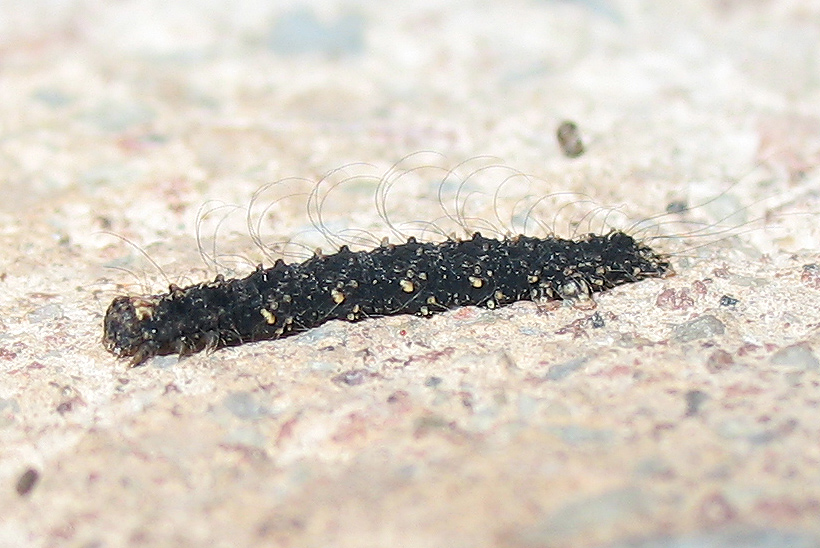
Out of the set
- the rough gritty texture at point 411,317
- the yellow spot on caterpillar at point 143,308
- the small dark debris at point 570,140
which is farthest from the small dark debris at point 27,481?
the small dark debris at point 570,140

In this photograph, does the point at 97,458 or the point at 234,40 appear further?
the point at 234,40

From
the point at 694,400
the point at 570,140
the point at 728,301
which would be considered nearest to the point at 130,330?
the point at 694,400

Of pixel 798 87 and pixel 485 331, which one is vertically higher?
pixel 798 87

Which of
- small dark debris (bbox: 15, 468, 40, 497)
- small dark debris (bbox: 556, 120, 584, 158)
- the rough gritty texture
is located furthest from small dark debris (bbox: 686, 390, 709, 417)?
small dark debris (bbox: 15, 468, 40, 497)

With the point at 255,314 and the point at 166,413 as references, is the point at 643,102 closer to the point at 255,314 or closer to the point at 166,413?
the point at 255,314

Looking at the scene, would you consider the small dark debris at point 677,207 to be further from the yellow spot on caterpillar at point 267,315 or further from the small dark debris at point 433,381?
the yellow spot on caterpillar at point 267,315

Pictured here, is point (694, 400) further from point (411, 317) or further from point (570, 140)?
point (570, 140)

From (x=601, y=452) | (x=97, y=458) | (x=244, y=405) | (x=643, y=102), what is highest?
(x=643, y=102)

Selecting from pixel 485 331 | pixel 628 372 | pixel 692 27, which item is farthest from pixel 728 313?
pixel 692 27

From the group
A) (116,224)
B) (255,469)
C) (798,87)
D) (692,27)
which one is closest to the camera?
(255,469)
